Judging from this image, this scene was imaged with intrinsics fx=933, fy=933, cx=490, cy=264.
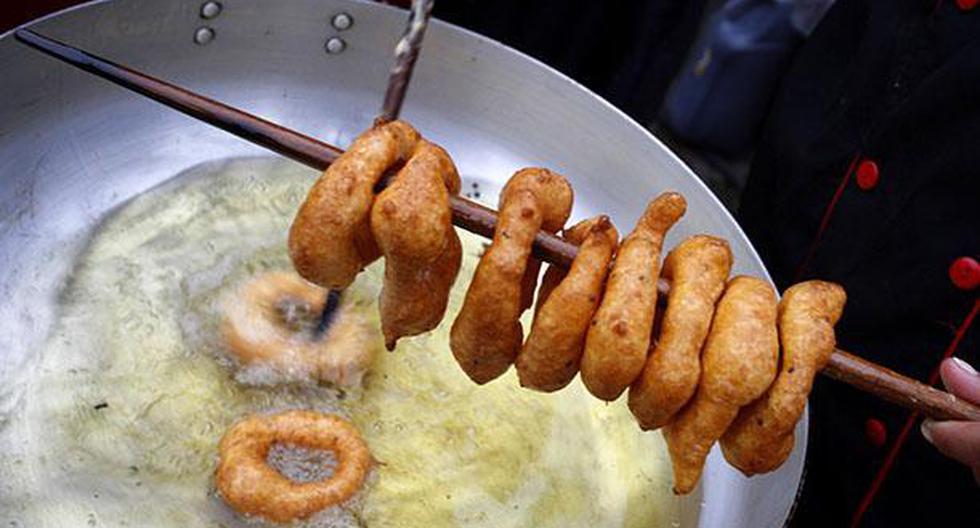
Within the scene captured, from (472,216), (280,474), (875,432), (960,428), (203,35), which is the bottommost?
(280,474)

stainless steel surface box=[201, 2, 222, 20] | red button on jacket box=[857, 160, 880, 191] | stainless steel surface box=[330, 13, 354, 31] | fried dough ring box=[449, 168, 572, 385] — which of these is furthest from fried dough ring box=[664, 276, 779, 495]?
stainless steel surface box=[201, 2, 222, 20]

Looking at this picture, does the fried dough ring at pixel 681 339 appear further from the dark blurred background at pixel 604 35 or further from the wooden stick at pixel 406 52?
the dark blurred background at pixel 604 35

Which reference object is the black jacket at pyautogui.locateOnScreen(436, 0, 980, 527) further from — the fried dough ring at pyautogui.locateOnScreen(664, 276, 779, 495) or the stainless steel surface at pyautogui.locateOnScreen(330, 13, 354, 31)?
A: the stainless steel surface at pyautogui.locateOnScreen(330, 13, 354, 31)

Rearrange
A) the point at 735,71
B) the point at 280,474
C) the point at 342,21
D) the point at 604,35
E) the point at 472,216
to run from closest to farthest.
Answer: the point at 472,216, the point at 280,474, the point at 342,21, the point at 604,35, the point at 735,71

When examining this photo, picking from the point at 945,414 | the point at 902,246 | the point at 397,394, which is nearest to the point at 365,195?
the point at 397,394

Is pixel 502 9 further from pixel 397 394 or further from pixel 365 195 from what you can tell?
pixel 365 195

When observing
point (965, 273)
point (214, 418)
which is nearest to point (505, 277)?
point (214, 418)

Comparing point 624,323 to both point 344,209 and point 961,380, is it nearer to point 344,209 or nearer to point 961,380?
point 344,209
